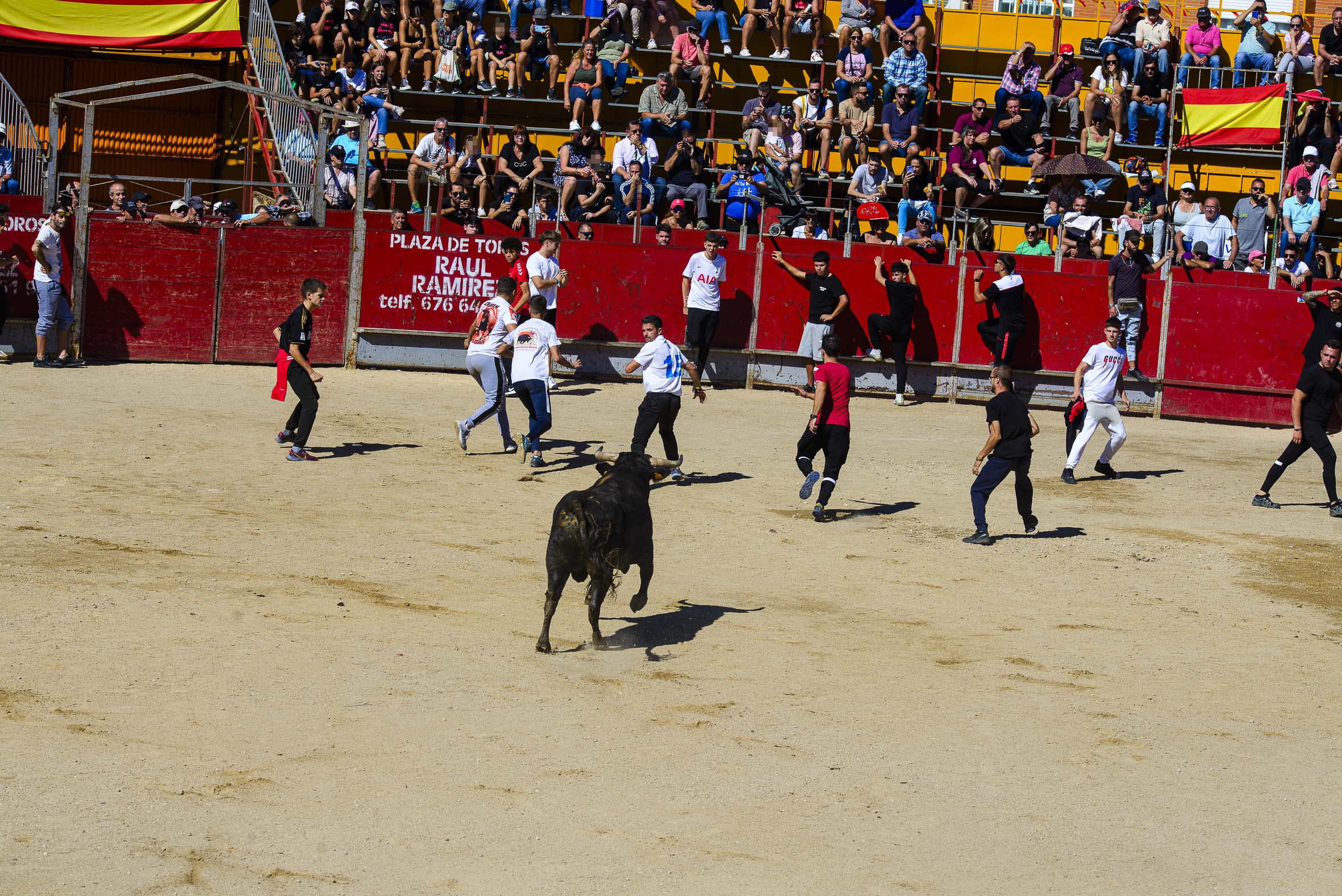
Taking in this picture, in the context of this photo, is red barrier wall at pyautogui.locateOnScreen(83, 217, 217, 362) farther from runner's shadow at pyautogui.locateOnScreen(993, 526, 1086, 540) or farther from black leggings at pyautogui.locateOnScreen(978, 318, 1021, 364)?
runner's shadow at pyautogui.locateOnScreen(993, 526, 1086, 540)

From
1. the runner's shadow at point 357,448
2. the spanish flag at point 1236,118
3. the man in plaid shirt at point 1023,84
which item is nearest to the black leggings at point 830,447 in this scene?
the runner's shadow at point 357,448

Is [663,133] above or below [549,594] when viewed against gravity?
above

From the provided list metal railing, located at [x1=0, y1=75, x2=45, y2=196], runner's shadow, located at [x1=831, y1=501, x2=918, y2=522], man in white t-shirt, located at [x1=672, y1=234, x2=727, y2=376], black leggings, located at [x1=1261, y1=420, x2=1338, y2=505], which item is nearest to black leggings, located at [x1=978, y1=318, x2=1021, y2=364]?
man in white t-shirt, located at [x1=672, y1=234, x2=727, y2=376]

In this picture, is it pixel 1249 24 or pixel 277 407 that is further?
pixel 1249 24

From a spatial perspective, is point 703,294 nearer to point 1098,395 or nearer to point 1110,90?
point 1098,395

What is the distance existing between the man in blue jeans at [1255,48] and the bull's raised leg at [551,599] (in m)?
22.2

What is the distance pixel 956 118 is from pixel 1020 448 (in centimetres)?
1614

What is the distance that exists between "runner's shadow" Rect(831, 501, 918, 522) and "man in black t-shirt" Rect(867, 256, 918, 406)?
601cm

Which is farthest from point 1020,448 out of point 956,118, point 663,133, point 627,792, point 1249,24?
point 1249,24

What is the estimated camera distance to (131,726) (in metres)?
7.74

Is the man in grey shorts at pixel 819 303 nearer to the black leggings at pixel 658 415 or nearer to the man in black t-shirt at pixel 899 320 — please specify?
the man in black t-shirt at pixel 899 320

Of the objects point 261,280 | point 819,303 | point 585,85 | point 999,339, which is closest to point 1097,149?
point 999,339

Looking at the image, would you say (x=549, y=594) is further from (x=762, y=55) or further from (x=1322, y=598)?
(x=762, y=55)

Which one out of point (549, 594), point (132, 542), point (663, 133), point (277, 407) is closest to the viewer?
point (549, 594)
